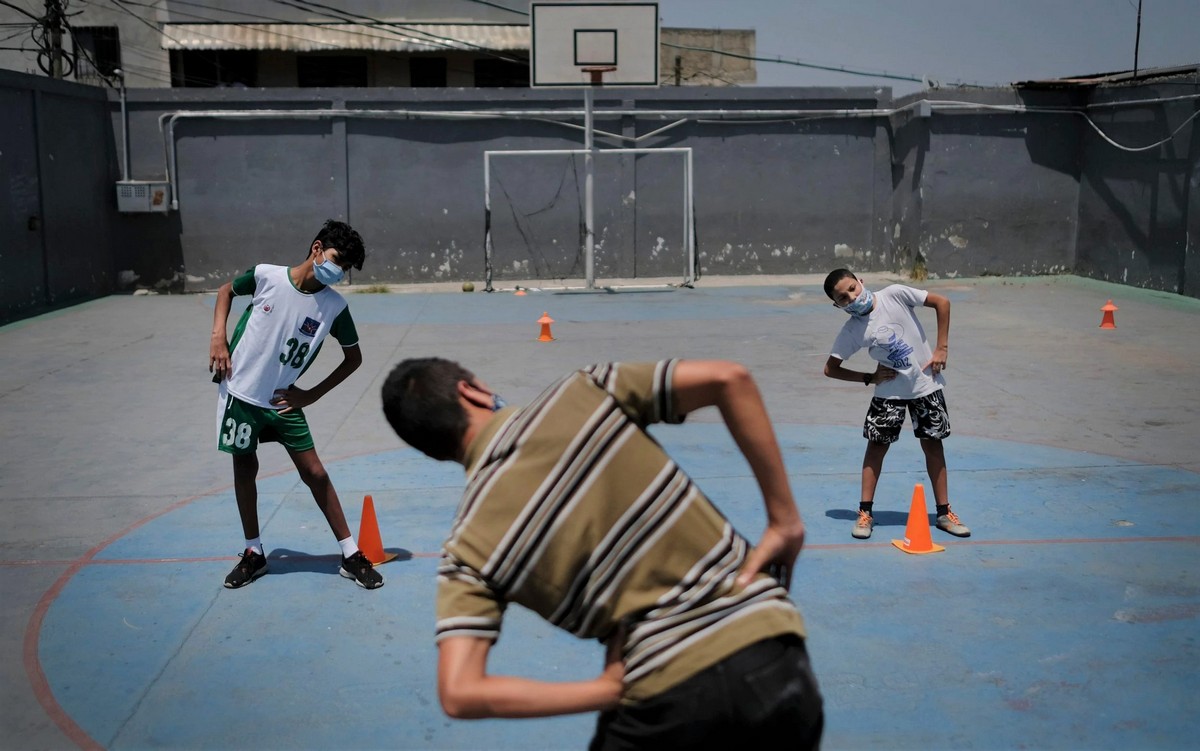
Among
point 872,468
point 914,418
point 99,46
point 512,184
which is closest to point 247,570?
point 872,468

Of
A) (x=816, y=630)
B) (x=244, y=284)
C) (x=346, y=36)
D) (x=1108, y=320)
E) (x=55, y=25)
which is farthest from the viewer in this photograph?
(x=346, y=36)

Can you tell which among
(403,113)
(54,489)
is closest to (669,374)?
(54,489)

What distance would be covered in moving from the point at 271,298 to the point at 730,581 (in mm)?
4101

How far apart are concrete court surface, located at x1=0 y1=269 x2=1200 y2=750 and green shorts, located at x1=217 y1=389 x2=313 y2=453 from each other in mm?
762

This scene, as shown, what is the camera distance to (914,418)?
669 centimetres

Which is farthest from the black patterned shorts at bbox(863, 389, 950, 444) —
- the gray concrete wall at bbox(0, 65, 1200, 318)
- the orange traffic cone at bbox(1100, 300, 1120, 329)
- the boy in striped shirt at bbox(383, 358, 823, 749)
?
the gray concrete wall at bbox(0, 65, 1200, 318)

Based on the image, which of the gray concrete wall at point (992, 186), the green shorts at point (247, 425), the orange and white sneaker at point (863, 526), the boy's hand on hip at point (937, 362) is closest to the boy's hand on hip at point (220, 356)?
the green shorts at point (247, 425)

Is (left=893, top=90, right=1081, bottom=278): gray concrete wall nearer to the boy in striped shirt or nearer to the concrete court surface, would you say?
the concrete court surface

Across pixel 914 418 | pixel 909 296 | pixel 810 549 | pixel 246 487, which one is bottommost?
pixel 810 549

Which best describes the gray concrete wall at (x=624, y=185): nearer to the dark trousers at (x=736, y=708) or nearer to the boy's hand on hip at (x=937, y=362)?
the boy's hand on hip at (x=937, y=362)

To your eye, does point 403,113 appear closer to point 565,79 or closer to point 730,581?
point 565,79

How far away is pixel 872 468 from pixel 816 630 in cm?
169

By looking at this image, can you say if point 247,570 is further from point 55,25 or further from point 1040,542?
point 55,25

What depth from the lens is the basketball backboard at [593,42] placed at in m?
20.2
